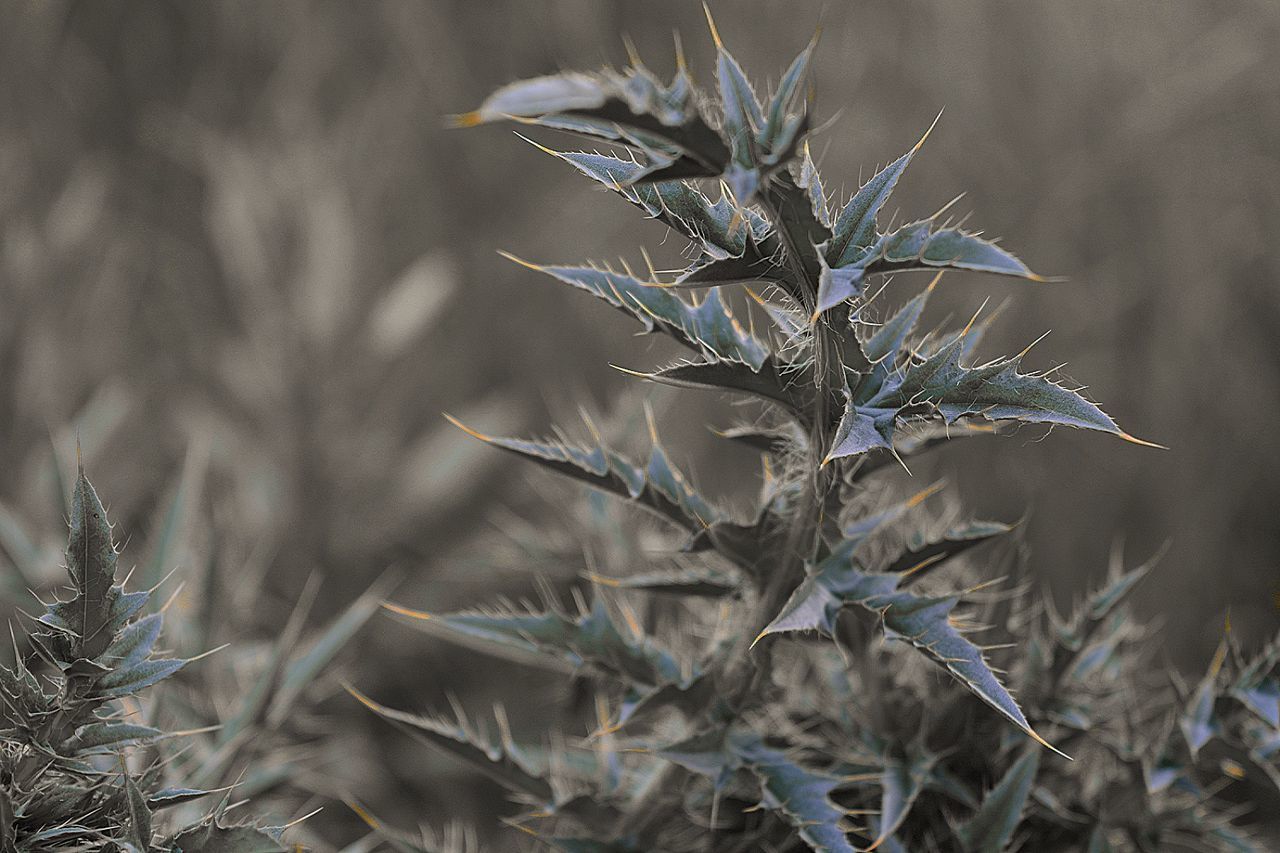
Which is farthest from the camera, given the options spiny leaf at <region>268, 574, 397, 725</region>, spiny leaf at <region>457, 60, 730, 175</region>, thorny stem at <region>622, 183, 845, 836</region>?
spiny leaf at <region>268, 574, 397, 725</region>

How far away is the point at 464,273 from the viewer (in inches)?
135

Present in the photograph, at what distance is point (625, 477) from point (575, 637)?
198 millimetres

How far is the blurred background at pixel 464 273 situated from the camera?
2467mm

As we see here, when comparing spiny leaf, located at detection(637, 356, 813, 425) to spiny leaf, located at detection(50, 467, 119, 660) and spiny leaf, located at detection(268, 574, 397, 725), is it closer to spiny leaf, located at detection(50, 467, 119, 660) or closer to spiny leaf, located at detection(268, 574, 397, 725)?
spiny leaf, located at detection(50, 467, 119, 660)

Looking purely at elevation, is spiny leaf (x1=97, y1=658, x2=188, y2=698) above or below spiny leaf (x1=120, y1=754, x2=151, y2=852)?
above

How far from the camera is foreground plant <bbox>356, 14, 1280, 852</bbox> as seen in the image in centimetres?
82

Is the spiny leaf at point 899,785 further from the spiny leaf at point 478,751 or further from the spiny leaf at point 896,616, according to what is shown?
the spiny leaf at point 478,751

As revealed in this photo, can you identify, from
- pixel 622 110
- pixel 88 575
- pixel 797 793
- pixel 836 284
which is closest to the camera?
pixel 622 110

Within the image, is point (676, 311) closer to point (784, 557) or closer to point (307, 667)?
point (784, 557)

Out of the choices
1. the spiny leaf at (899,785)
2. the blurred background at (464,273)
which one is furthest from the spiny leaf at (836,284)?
the blurred background at (464,273)

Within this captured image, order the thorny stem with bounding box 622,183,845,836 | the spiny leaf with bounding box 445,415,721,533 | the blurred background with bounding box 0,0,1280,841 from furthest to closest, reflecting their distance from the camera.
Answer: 1. the blurred background with bounding box 0,0,1280,841
2. the spiny leaf with bounding box 445,415,721,533
3. the thorny stem with bounding box 622,183,845,836

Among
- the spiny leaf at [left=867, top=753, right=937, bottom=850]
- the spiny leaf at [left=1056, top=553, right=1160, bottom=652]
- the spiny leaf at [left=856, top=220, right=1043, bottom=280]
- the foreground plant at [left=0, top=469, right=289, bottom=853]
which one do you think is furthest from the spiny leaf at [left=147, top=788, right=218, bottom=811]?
the spiny leaf at [left=1056, top=553, right=1160, bottom=652]

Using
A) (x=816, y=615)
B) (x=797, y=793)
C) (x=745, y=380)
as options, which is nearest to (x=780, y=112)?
(x=745, y=380)

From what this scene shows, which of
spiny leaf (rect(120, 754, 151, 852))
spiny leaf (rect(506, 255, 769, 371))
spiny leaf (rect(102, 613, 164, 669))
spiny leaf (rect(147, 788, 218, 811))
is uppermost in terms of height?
spiny leaf (rect(506, 255, 769, 371))
